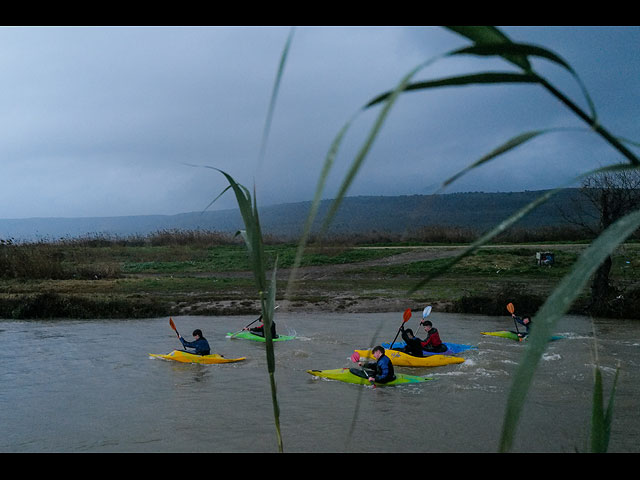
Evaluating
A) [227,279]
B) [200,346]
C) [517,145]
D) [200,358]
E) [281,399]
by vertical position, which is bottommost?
[281,399]

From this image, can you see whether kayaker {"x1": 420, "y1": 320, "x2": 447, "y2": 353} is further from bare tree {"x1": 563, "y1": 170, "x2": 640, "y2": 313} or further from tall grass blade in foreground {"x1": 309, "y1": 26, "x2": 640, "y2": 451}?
tall grass blade in foreground {"x1": 309, "y1": 26, "x2": 640, "y2": 451}

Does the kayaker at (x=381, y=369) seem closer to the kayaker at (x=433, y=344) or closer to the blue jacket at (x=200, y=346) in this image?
the kayaker at (x=433, y=344)

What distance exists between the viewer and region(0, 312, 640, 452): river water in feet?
21.3

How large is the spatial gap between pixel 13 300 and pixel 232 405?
7331mm

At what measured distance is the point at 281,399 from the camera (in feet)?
25.6

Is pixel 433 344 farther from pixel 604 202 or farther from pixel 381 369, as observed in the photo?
pixel 604 202

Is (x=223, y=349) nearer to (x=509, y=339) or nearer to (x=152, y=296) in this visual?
(x=152, y=296)

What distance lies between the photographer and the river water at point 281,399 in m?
6.49

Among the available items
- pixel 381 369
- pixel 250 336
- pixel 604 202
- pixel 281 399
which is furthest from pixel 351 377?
pixel 604 202

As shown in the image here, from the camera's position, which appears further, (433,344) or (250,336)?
(250,336)

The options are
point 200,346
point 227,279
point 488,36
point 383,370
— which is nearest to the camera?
point 488,36

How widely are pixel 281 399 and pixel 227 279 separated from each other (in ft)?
28.3

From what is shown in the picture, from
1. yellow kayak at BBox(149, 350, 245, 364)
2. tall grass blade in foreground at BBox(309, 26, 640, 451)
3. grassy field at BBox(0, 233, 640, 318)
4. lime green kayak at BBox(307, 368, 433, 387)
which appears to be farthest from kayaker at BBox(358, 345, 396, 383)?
tall grass blade in foreground at BBox(309, 26, 640, 451)
